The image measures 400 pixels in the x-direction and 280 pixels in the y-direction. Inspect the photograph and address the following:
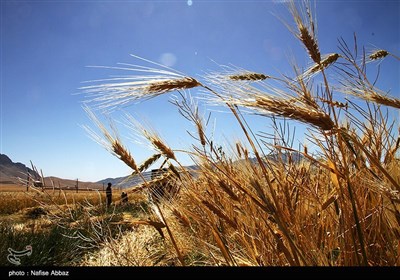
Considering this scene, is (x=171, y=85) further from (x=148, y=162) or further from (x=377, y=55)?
(x=377, y=55)

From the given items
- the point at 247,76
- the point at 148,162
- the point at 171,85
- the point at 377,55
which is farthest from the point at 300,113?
the point at 377,55

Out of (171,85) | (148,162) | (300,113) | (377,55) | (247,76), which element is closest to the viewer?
(300,113)

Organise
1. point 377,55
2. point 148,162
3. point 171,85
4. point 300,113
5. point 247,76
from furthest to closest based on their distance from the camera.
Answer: point 377,55
point 148,162
point 247,76
point 171,85
point 300,113

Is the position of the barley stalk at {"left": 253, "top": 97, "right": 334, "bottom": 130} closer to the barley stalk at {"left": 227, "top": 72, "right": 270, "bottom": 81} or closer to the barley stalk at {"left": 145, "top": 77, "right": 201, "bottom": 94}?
the barley stalk at {"left": 145, "top": 77, "right": 201, "bottom": 94}

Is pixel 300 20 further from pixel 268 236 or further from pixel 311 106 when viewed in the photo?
pixel 268 236

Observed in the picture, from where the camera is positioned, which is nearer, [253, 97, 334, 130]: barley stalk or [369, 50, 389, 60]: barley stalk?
[253, 97, 334, 130]: barley stalk

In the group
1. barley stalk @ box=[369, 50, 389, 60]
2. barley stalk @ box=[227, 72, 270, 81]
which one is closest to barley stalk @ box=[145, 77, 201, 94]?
barley stalk @ box=[227, 72, 270, 81]

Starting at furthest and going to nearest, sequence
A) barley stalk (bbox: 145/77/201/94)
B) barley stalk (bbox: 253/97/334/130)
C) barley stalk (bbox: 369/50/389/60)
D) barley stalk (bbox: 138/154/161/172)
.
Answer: barley stalk (bbox: 369/50/389/60)
barley stalk (bbox: 138/154/161/172)
barley stalk (bbox: 145/77/201/94)
barley stalk (bbox: 253/97/334/130)

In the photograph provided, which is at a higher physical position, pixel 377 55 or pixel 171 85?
pixel 377 55

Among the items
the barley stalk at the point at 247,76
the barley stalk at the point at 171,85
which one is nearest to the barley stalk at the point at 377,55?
the barley stalk at the point at 247,76

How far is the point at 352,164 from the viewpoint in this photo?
1651 mm
